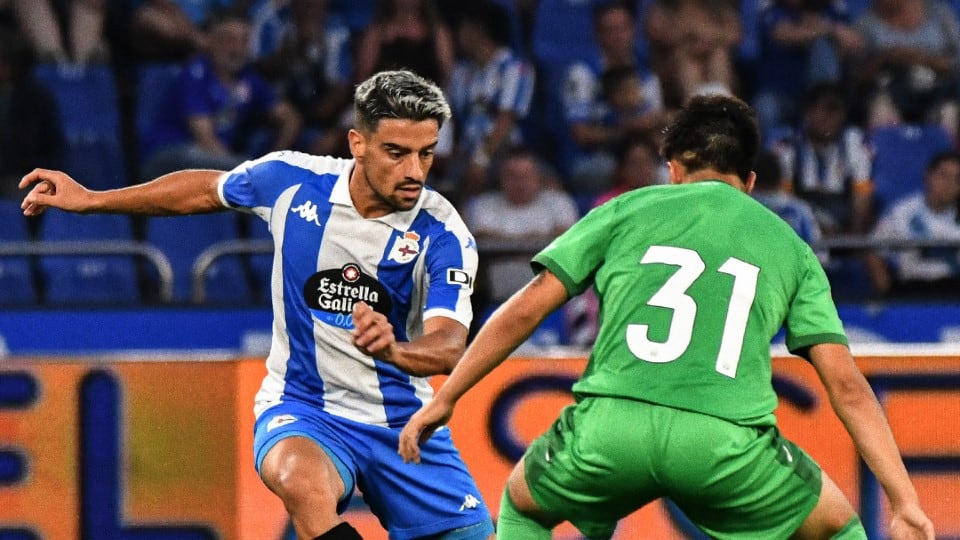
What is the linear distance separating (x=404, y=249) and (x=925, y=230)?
16.2 ft

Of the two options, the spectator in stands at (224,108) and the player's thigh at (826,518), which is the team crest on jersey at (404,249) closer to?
the player's thigh at (826,518)

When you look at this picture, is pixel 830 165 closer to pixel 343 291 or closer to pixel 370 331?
pixel 343 291

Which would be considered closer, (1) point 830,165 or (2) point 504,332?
(2) point 504,332

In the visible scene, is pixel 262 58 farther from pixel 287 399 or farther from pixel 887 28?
pixel 287 399

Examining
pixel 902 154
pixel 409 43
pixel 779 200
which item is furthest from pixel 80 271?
pixel 902 154

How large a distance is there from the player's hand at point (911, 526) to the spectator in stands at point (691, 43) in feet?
19.7

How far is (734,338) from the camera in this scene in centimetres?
380

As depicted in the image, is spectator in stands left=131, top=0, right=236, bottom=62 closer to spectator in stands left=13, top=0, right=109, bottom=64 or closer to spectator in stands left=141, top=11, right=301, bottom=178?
spectator in stands left=13, top=0, right=109, bottom=64

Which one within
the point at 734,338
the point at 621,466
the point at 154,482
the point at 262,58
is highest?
the point at 734,338

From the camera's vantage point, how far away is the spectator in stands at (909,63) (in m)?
9.76

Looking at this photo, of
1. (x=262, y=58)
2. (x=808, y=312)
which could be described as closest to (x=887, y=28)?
(x=262, y=58)

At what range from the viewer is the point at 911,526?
12.2ft

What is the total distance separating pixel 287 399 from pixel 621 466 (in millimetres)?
1467

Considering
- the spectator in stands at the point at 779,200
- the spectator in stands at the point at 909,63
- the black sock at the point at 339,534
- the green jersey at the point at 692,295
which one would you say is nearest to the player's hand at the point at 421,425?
the green jersey at the point at 692,295
